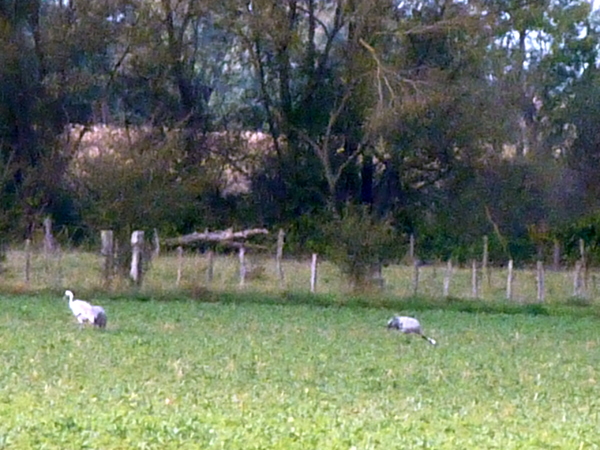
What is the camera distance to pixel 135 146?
128 ft

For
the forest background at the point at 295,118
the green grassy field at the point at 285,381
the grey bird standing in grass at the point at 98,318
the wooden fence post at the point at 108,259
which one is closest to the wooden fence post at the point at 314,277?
the green grassy field at the point at 285,381

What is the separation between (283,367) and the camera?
15758 millimetres

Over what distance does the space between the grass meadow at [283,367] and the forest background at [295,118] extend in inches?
385

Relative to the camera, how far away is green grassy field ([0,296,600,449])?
988 centimetres

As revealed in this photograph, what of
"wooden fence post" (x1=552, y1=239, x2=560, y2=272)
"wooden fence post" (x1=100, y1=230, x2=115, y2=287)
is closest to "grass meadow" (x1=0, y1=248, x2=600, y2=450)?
"wooden fence post" (x1=100, y1=230, x2=115, y2=287)

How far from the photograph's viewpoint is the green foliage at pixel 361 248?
27.8 metres

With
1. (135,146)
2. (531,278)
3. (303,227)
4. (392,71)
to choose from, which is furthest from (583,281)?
(135,146)

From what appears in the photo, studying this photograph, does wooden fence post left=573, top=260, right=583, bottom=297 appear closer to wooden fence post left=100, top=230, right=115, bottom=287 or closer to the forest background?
the forest background

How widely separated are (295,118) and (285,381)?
27393 mm

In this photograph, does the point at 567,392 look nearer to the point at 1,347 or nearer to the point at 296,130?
the point at 1,347

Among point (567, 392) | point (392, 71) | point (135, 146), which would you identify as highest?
point (392, 71)

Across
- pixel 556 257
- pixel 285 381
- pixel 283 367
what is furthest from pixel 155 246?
pixel 285 381

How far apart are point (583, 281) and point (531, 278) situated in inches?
133

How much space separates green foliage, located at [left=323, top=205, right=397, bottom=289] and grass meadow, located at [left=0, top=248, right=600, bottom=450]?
59 cm
